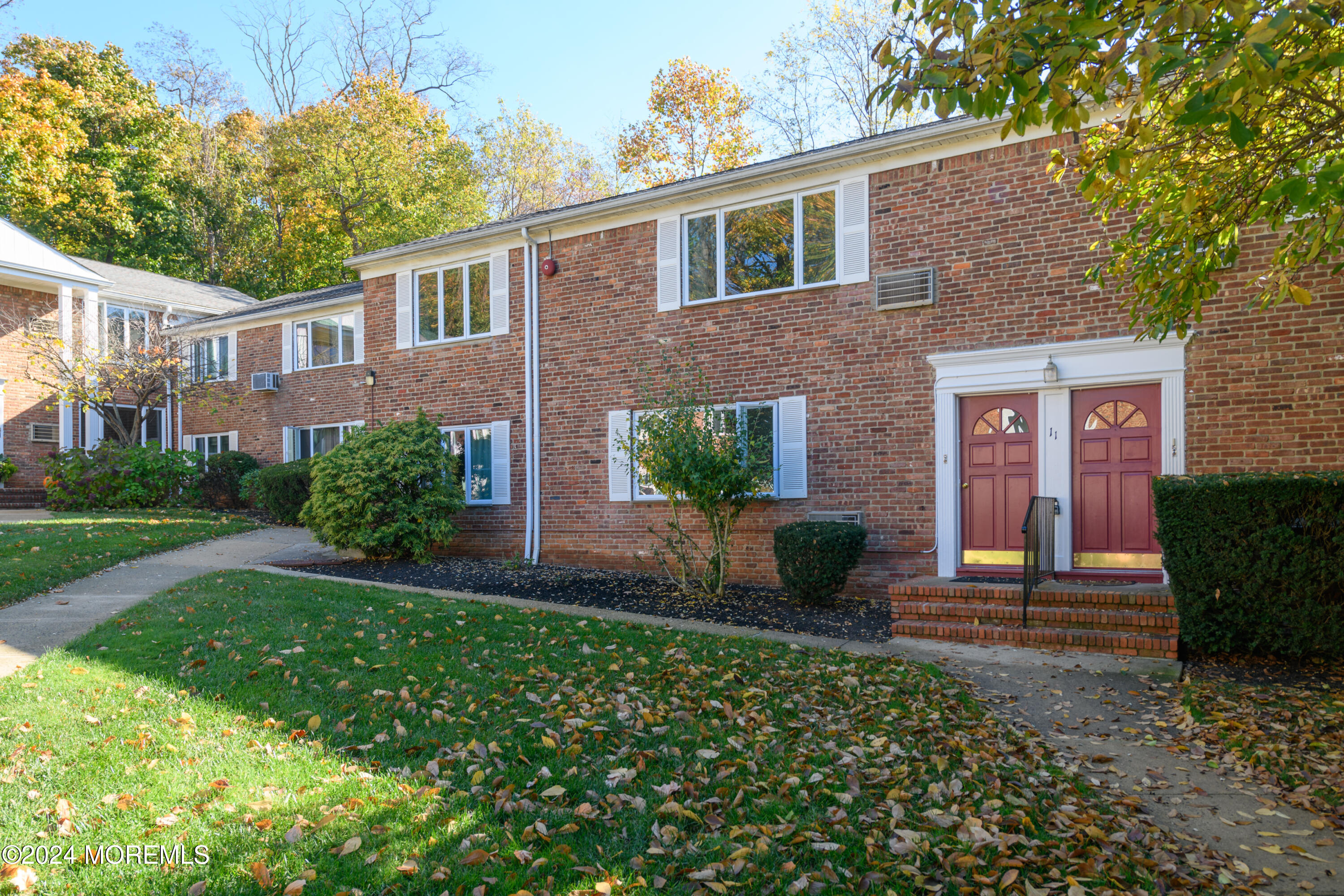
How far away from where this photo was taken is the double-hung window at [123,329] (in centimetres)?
1861

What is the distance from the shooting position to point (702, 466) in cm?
927

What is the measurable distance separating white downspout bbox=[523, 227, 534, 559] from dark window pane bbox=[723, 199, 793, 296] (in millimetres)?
3325

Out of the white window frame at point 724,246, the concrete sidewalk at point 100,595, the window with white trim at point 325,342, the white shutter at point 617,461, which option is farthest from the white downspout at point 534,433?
the window with white trim at point 325,342

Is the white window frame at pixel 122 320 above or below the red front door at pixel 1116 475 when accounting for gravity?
above

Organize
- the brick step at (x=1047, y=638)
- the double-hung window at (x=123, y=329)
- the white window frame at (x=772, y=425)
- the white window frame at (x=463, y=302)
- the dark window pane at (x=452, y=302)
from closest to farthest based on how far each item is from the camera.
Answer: the brick step at (x=1047, y=638), the white window frame at (x=772, y=425), the white window frame at (x=463, y=302), the dark window pane at (x=452, y=302), the double-hung window at (x=123, y=329)

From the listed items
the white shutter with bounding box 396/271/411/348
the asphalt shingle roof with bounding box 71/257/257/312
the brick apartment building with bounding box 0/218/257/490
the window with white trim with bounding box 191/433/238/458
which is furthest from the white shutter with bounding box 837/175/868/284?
the asphalt shingle roof with bounding box 71/257/257/312

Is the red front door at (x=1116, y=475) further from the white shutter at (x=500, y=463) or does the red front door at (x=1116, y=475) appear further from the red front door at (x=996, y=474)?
the white shutter at (x=500, y=463)

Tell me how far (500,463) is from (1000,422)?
7459 mm

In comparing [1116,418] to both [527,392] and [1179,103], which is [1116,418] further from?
[527,392]

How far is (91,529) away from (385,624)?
28.1ft

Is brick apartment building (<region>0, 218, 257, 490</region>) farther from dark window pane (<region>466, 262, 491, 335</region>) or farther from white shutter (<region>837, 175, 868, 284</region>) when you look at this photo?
white shutter (<region>837, 175, 868, 284</region>)

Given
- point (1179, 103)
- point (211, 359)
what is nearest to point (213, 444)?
→ point (211, 359)

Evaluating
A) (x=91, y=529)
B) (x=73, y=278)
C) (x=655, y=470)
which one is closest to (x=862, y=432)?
(x=655, y=470)
